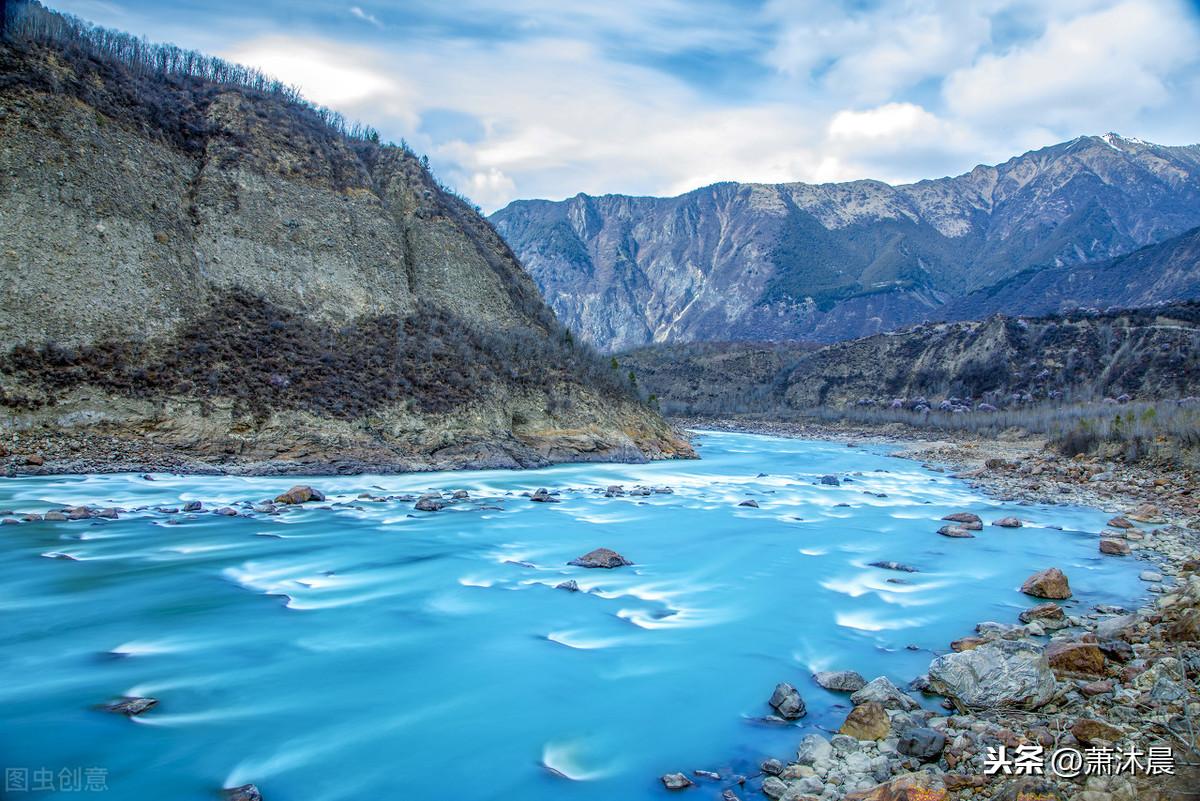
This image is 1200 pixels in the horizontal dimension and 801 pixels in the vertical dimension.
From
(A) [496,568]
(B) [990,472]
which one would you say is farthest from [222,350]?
(B) [990,472]

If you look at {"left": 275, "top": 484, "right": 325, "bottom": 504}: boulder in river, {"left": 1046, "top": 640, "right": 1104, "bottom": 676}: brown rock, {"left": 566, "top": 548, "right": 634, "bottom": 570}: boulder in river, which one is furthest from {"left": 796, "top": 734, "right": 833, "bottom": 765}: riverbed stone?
{"left": 275, "top": 484, "right": 325, "bottom": 504}: boulder in river

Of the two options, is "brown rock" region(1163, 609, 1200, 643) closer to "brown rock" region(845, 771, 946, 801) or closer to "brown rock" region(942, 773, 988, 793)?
"brown rock" region(942, 773, 988, 793)

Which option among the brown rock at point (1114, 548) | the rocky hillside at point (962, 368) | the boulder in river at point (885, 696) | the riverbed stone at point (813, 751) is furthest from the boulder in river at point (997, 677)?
the rocky hillside at point (962, 368)

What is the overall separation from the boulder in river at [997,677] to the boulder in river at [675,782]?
276 centimetres

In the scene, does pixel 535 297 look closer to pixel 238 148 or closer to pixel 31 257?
pixel 238 148

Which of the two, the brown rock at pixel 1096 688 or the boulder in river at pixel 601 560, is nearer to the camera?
the brown rock at pixel 1096 688

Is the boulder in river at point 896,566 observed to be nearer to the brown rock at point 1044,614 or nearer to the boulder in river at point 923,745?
the brown rock at point 1044,614

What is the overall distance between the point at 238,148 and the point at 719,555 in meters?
27.2

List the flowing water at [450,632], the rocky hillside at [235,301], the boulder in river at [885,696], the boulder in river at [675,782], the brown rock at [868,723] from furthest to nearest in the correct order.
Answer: the rocky hillside at [235,301], the boulder in river at [885,696], the flowing water at [450,632], the brown rock at [868,723], the boulder in river at [675,782]

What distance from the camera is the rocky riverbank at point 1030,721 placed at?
4523mm

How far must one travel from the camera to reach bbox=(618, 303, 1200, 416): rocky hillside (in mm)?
50438

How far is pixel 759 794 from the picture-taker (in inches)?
209

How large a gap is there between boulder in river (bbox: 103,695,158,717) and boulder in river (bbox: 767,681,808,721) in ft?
19.6

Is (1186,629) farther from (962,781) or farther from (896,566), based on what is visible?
(896,566)
